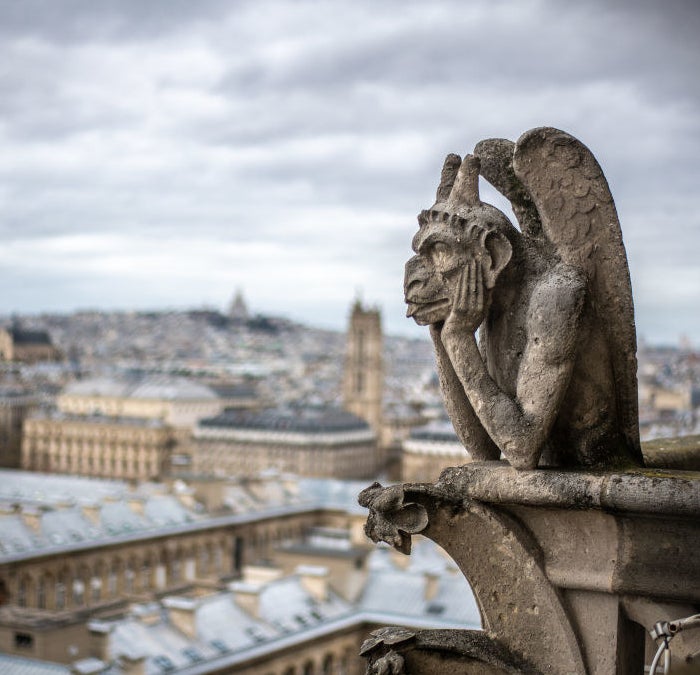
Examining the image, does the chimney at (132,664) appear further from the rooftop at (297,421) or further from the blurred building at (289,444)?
the rooftop at (297,421)

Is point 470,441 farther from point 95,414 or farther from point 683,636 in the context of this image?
point 95,414

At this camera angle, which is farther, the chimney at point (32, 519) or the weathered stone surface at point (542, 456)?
the chimney at point (32, 519)

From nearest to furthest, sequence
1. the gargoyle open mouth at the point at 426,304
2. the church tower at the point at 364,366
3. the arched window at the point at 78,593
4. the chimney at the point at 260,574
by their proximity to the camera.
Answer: the gargoyle open mouth at the point at 426,304
the chimney at the point at 260,574
the arched window at the point at 78,593
the church tower at the point at 364,366

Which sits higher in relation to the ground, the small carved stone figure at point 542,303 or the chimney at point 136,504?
the small carved stone figure at point 542,303

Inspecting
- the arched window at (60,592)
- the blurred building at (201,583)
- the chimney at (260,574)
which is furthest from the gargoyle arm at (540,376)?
the arched window at (60,592)

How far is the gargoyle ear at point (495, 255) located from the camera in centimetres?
627

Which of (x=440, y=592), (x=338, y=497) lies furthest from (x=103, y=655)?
(x=338, y=497)

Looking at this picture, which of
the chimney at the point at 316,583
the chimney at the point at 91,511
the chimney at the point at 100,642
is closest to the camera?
the chimney at the point at 100,642

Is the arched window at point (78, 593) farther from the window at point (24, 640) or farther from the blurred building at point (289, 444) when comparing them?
the blurred building at point (289, 444)

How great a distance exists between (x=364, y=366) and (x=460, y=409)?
145 meters

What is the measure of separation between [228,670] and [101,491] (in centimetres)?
4023

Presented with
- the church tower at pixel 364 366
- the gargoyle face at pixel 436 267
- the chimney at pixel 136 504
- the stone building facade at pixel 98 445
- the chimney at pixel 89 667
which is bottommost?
the stone building facade at pixel 98 445

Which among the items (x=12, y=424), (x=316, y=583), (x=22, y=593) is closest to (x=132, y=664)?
(x=316, y=583)

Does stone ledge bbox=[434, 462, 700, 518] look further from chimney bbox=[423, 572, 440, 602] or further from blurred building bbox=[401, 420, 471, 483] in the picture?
blurred building bbox=[401, 420, 471, 483]
